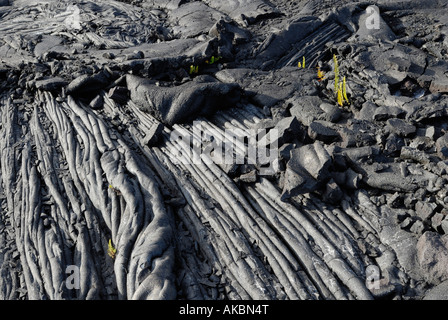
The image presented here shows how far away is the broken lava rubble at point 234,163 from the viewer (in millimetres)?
6168

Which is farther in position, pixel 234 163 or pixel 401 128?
pixel 401 128

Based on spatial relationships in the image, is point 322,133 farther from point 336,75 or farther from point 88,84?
point 88,84

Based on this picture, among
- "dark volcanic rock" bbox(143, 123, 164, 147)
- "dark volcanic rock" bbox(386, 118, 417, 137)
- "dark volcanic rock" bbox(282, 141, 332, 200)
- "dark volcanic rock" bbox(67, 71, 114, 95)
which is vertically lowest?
"dark volcanic rock" bbox(282, 141, 332, 200)

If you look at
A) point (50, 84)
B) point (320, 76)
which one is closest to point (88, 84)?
point (50, 84)

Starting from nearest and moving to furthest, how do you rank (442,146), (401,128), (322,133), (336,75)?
1. (442,146)
2. (401,128)
3. (322,133)
4. (336,75)

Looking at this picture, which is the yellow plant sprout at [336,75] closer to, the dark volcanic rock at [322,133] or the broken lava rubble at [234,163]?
the broken lava rubble at [234,163]

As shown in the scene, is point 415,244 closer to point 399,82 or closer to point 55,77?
point 399,82

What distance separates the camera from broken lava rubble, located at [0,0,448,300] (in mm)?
6168

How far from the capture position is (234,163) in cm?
782

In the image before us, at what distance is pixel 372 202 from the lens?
706 centimetres

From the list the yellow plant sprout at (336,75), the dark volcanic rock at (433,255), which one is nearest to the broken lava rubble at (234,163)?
the dark volcanic rock at (433,255)

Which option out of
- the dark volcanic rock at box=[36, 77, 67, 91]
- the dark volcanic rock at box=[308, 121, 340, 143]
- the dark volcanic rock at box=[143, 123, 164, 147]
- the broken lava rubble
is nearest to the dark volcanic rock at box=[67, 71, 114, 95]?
the broken lava rubble

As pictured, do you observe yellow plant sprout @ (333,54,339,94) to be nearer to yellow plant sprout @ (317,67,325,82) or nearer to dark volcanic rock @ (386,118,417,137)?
yellow plant sprout @ (317,67,325,82)

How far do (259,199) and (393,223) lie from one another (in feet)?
7.34
